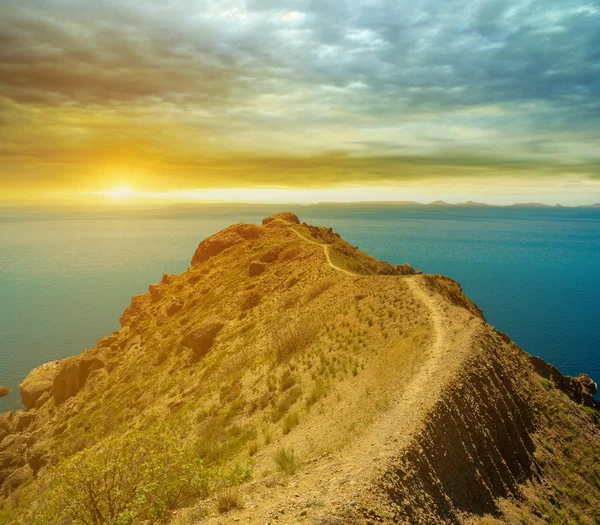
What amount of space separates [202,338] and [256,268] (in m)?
15.0

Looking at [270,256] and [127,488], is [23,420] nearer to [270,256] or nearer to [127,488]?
[270,256]

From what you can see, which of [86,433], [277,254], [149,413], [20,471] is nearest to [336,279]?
[277,254]

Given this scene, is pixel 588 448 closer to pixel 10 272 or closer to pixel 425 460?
pixel 425 460

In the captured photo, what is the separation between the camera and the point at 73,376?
55.2m

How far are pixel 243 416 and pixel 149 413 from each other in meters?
15.3

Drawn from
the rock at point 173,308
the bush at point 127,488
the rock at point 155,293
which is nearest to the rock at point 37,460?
the rock at point 173,308

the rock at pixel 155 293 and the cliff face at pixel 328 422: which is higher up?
the cliff face at pixel 328 422

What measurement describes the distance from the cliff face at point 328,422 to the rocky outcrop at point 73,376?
2.84m

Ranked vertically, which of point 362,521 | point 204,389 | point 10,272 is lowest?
point 10,272

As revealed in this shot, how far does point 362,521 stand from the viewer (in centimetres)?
1179

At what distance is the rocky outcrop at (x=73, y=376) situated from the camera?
54.8 m

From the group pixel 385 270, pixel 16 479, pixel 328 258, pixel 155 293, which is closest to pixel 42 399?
pixel 16 479

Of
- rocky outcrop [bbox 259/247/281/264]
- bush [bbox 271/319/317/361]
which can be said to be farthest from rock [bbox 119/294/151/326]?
bush [bbox 271/319/317/361]

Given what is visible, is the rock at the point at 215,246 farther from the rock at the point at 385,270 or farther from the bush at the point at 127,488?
the bush at the point at 127,488
